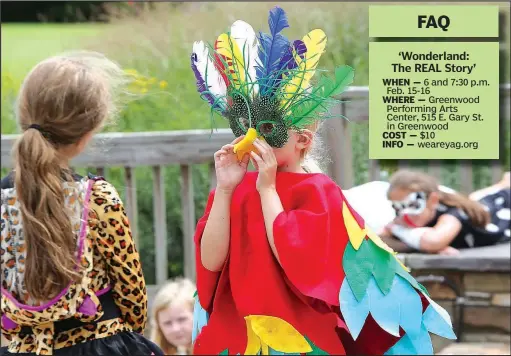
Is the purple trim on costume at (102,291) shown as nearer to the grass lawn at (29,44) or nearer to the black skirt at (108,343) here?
the black skirt at (108,343)

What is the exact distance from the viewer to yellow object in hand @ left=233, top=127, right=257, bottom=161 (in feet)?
7.46

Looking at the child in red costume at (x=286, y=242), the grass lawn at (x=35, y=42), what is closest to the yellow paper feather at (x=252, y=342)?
the child in red costume at (x=286, y=242)

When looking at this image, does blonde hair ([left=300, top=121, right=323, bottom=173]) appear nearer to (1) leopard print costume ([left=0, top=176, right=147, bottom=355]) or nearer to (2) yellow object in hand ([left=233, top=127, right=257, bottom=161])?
(2) yellow object in hand ([left=233, top=127, right=257, bottom=161])

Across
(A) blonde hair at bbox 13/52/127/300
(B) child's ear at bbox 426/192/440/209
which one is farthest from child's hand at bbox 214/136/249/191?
(B) child's ear at bbox 426/192/440/209

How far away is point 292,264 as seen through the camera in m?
2.26

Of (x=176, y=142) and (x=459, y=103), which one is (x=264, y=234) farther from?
(x=176, y=142)

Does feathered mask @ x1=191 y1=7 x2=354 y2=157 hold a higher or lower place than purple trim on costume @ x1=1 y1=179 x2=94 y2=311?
higher

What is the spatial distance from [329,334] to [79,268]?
73cm

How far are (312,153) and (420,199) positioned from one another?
235cm

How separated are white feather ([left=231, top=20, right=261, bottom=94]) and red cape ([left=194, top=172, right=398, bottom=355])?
10.2 inches

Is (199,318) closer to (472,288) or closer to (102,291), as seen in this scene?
(102,291)

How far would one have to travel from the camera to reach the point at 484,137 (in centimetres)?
261

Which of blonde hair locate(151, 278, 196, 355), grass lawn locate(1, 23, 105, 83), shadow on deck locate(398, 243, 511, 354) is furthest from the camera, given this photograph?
grass lawn locate(1, 23, 105, 83)

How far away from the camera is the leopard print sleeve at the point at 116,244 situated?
2645 mm
